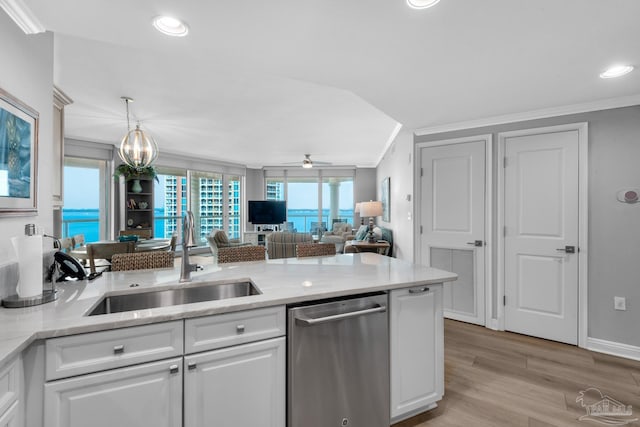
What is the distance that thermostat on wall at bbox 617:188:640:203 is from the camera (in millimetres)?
2689

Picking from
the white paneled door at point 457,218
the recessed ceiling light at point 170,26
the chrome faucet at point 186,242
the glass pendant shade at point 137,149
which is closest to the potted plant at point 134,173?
the glass pendant shade at point 137,149

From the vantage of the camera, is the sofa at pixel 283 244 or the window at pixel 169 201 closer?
the sofa at pixel 283 244

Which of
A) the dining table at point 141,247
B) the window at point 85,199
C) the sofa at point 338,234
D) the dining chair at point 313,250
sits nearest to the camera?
the dining chair at point 313,250

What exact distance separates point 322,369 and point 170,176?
688cm

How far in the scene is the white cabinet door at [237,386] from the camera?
4.24ft

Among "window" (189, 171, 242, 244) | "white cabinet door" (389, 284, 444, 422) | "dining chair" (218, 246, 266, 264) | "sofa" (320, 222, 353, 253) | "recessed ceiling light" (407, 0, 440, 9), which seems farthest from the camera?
"window" (189, 171, 242, 244)

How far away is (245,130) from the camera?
194 inches

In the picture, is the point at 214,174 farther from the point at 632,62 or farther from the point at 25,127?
the point at 632,62

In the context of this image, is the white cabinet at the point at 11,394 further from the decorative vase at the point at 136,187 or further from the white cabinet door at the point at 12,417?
the decorative vase at the point at 136,187

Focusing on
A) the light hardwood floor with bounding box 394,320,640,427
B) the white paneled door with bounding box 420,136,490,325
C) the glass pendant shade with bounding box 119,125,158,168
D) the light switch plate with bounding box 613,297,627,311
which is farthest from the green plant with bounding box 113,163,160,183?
the light switch plate with bounding box 613,297,627,311

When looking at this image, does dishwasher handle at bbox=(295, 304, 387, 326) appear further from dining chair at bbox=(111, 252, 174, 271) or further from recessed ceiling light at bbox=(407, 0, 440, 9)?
recessed ceiling light at bbox=(407, 0, 440, 9)

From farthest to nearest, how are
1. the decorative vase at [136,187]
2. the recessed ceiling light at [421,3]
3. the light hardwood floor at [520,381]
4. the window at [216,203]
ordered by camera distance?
the window at [216,203] < the decorative vase at [136,187] < the light hardwood floor at [520,381] < the recessed ceiling light at [421,3]

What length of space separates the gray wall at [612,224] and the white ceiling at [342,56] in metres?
0.31

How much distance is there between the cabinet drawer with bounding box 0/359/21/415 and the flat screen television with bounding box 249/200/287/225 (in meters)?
7.32
